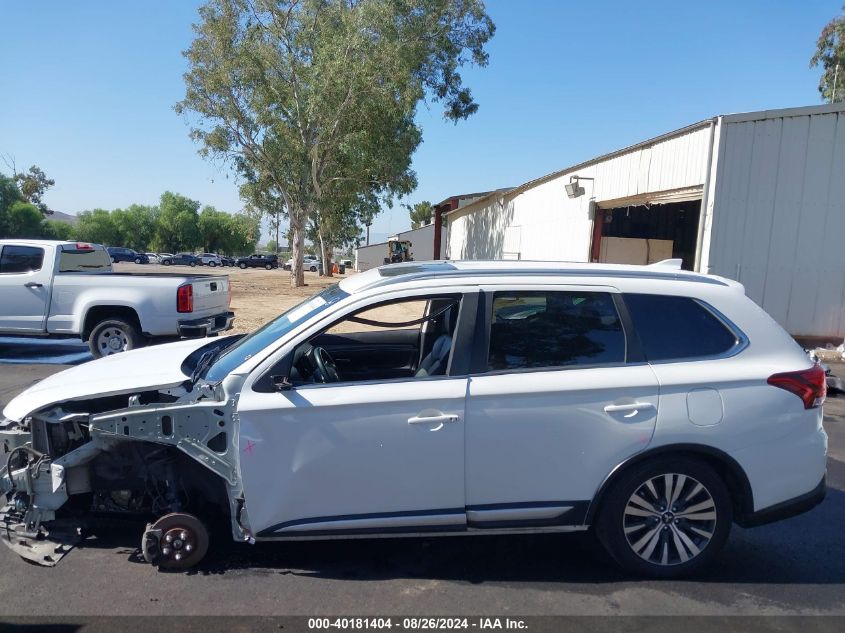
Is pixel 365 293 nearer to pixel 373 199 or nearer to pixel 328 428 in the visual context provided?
pixel 328 428

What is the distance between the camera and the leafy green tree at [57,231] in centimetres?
6525

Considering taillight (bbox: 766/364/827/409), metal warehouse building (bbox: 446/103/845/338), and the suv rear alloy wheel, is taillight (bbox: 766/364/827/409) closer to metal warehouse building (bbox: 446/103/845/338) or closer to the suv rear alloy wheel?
the suv rear alloy wheel

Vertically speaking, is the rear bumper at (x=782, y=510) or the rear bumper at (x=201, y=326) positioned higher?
the rear bumper at (x=201, y=326)

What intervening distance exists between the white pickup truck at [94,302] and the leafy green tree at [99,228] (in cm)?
7978

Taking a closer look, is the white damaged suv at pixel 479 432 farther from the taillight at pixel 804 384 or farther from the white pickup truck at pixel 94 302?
the white pickup truck at pixel 94 302

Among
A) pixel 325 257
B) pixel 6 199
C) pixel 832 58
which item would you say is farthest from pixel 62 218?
pixel 832 58

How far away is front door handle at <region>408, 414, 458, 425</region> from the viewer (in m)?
3.40

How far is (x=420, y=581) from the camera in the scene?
361cm

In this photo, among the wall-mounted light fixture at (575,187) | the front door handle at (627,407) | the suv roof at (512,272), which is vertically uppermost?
the wall-mounted light fixture at (575,187)

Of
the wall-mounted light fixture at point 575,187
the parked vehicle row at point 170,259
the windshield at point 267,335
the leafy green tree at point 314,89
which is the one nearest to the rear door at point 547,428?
the windshield at point 267,335

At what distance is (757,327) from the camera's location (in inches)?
149

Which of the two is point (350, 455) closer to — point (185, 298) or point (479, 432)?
point (479, 432)

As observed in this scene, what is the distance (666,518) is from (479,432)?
1.17 metres

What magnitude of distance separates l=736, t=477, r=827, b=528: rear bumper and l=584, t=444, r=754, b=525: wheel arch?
1.5 inches
